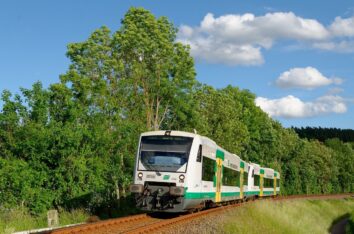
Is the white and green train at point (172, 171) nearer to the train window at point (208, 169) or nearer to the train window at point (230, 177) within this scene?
the train window at point (208, 169)

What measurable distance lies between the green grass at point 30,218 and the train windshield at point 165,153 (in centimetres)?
335

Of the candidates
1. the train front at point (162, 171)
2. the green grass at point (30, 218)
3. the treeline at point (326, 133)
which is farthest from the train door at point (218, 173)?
the treeline at point (326, 133)

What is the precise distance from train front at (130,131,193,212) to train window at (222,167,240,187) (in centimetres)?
699

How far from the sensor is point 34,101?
23.6 meters

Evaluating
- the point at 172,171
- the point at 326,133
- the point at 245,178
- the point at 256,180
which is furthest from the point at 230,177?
the point at 326,133

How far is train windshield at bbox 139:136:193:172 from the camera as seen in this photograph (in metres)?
20.3

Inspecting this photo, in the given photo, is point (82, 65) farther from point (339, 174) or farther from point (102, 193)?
point (339, 174)

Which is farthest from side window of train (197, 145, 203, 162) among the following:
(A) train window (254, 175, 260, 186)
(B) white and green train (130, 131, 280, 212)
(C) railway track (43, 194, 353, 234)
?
(A) train window (254, 175, 260, 186)

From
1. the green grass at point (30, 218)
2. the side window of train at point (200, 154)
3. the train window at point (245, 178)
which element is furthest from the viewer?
the train window at point (245, 178)

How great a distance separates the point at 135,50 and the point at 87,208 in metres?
23.2

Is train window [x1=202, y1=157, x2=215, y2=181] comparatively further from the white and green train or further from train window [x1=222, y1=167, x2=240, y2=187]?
train window [x1=222, y1=167, x2=240, y2=187]

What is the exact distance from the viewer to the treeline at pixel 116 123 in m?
22.7

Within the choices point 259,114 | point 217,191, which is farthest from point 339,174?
point 217,191

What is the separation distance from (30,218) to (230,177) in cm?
1258
